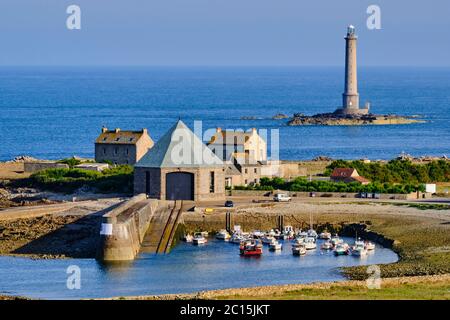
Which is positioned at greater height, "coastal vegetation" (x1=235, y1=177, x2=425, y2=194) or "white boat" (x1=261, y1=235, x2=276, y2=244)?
"coastal vegetation" (x1=235, y1=177, x2=425, y2=194)

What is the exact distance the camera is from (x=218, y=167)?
3110 inches

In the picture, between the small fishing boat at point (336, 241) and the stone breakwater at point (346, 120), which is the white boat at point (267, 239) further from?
the stone breakwater at point (346, 120)

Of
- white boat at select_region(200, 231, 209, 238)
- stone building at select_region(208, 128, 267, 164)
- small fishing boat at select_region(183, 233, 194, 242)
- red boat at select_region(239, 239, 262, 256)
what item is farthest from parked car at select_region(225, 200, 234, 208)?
stone building at select_region(208, 128, 267, 164)

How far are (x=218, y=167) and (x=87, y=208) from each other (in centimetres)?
840

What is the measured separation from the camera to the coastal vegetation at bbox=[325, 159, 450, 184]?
301 ft

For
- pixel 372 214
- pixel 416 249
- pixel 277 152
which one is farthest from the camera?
pixel 277 152

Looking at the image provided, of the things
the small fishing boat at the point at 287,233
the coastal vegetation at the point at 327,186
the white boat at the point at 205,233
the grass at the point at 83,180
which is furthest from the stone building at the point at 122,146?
the small fishing boat at the point at 287,233

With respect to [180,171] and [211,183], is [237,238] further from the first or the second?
[211,183]

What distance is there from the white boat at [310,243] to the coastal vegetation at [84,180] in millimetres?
15334

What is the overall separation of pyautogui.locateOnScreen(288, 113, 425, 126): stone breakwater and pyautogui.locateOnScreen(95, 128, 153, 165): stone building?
282 feet

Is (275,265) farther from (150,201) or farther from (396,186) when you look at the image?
(396,186)

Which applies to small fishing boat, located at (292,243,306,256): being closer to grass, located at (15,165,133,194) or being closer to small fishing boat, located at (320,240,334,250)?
small fishing boat, located at (320,240,334,250)

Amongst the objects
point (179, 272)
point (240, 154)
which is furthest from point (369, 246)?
point (240, 154)
